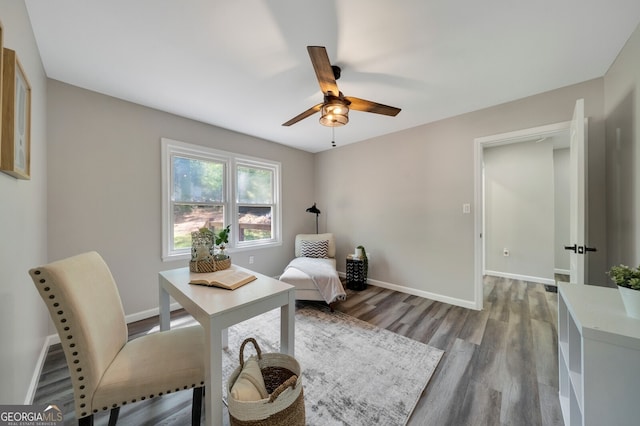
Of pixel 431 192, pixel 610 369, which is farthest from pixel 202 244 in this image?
pixel 431 192

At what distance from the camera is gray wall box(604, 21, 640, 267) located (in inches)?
60.5

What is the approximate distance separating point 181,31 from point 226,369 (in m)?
2.43

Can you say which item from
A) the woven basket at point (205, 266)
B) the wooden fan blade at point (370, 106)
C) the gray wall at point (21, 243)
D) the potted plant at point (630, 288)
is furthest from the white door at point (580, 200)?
the gray wall at point (21, 243)

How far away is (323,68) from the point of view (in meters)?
1.46

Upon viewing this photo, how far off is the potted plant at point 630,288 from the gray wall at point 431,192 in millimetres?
1609

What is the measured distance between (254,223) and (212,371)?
279cm

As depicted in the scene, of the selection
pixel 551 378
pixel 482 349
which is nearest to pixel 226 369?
pixel 482 349

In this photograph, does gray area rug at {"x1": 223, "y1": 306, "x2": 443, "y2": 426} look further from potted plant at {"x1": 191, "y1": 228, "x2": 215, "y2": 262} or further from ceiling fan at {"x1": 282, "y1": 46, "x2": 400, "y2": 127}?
ceiling fan at {"x1": 282, "y1": 46, "x2": 400, "y2": 127}

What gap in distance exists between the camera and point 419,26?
57.7 inches

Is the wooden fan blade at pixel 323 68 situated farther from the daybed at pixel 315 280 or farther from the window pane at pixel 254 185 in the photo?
the window pane at pixel 254 185

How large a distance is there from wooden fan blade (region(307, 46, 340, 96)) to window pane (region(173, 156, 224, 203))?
2.13 meters

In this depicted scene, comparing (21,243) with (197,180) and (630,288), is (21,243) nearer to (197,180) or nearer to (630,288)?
(197,180)

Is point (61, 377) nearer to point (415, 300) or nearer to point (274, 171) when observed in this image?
point (274, 171)

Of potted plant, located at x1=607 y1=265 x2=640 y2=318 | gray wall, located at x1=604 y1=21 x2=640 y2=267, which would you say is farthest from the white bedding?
gray wall, located at x1=604 y1=21 x2=640 y2=267
